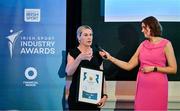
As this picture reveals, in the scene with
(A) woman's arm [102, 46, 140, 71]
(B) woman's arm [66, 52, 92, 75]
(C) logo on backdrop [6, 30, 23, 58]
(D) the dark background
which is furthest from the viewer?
(D) the dark background

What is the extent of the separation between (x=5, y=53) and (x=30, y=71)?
34cm

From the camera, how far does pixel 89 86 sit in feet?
11.6

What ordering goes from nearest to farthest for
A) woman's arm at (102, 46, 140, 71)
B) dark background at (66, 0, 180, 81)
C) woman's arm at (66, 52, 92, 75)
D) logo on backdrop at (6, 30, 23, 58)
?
1. woman's arm at (66, 52, 92, 75)
2. woman's arm at (102, 46, 140, 71)
3. logo on backdrop at (6, 30, 23, 58)
4. dark background at (66, 0, 180, 81)

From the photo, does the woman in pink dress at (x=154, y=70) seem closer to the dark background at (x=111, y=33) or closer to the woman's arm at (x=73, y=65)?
the woman's arm at (x=73, y=65)

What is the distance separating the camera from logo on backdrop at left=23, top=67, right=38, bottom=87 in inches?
156

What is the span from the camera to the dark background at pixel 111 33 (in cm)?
443

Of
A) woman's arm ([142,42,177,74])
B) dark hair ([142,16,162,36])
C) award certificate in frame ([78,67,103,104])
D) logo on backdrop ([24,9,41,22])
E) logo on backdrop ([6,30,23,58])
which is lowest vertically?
award certificate in frame ([78,67,103,104])

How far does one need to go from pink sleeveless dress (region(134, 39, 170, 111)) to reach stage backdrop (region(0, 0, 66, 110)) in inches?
37.8

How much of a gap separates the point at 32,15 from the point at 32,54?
1.44 ft

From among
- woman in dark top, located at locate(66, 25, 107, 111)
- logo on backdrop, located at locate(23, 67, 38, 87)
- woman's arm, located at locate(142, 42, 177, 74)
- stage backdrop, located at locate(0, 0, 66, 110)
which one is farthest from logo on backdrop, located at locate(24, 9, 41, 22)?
woman's arm, located at locate(142, 42, 177, 74)

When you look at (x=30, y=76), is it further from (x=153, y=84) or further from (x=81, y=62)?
(x=153, y=84)

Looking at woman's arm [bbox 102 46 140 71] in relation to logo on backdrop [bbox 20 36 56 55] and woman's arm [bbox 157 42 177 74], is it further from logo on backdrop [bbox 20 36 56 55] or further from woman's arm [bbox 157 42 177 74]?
logo on backdrop [bbox 20 36 56 55]

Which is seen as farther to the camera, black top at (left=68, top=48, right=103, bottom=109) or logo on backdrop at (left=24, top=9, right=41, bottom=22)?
logo on backdrop at (left=24, top=9, right=41, bottom=22)

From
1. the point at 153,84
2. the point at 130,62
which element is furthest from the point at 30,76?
the point at 153,84
